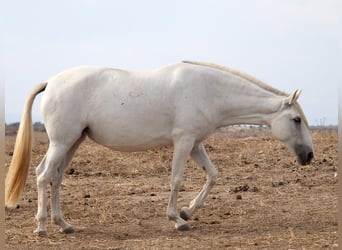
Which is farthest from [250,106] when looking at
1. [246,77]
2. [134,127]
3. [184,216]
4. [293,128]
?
[184,216]

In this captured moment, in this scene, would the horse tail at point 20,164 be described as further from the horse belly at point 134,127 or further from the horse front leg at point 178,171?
the horse front leg at point 178,171

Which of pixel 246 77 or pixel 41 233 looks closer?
pixel 41 233

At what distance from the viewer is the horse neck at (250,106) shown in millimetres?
6508

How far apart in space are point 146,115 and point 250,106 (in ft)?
3.85

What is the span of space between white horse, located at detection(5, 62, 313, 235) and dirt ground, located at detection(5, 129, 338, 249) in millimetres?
402

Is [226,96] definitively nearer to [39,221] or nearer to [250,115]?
[250,115]

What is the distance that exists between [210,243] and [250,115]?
167 centimetres

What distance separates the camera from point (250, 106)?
653 centimetres

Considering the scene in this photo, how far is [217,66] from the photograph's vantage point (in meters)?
6.70

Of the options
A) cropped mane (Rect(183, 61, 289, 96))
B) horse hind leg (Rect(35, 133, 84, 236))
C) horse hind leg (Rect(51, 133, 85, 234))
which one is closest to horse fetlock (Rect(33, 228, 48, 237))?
horse hind leg (Rect(35, 133, 84, 236))

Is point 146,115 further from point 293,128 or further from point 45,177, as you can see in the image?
point 293,128

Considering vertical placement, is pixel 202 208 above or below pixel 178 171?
below

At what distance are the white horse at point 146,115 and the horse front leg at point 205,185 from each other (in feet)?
0.04

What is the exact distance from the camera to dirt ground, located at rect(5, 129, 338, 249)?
5719 millimetres
